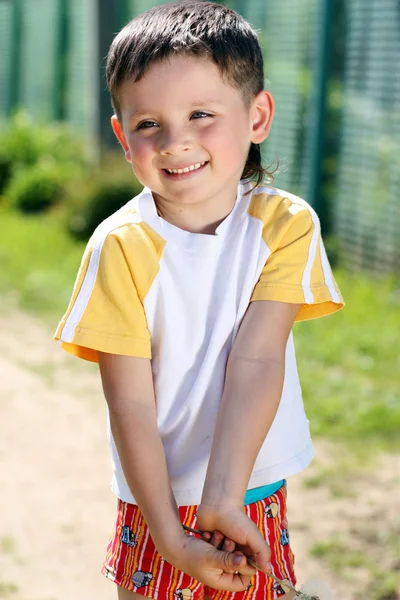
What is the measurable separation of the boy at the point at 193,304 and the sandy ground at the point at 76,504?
126 centimetres

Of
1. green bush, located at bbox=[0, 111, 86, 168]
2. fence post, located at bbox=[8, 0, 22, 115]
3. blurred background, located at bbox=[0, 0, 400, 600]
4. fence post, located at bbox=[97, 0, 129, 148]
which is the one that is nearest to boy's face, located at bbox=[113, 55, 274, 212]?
Result: blurred background, located at bbox=[0, 0, 400, 600]

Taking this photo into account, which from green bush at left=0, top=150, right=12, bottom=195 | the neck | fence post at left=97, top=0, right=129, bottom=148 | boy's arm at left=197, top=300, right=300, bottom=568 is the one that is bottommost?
boy's arm at left=197, top=300, right=300, bottom=568

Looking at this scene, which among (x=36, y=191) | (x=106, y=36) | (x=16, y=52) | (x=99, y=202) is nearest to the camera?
(x=99, y=202)

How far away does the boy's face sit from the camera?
188 centimetres

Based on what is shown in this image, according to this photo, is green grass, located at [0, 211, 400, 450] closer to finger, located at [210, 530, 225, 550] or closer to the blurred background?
the blurred background

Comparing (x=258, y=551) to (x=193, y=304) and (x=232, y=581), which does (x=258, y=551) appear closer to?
(x=232, y=581)

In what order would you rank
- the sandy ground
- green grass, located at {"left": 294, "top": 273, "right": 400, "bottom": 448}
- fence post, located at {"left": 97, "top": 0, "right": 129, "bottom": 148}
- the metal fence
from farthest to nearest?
fence post, located at {"left": 97, "top": 0, "right": 129, "bottom": 148}
the metal fence
green grass, located at {"left": 294, "top": 273, "right": 400, "bottom": 448}
the sandy ground

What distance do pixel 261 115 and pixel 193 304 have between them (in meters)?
0.43

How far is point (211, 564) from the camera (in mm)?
1748

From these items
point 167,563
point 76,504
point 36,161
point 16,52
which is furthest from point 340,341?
point 16,52

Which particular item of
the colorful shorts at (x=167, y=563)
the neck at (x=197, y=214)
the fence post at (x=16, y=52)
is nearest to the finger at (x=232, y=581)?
the colorful shorts at (x=167, y=563)

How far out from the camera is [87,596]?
3.22 meters

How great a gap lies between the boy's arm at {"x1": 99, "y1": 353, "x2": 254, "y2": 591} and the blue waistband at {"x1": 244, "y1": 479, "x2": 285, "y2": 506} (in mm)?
240

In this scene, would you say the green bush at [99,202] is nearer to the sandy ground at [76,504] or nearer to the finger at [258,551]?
the sandy ground at [76,504]
